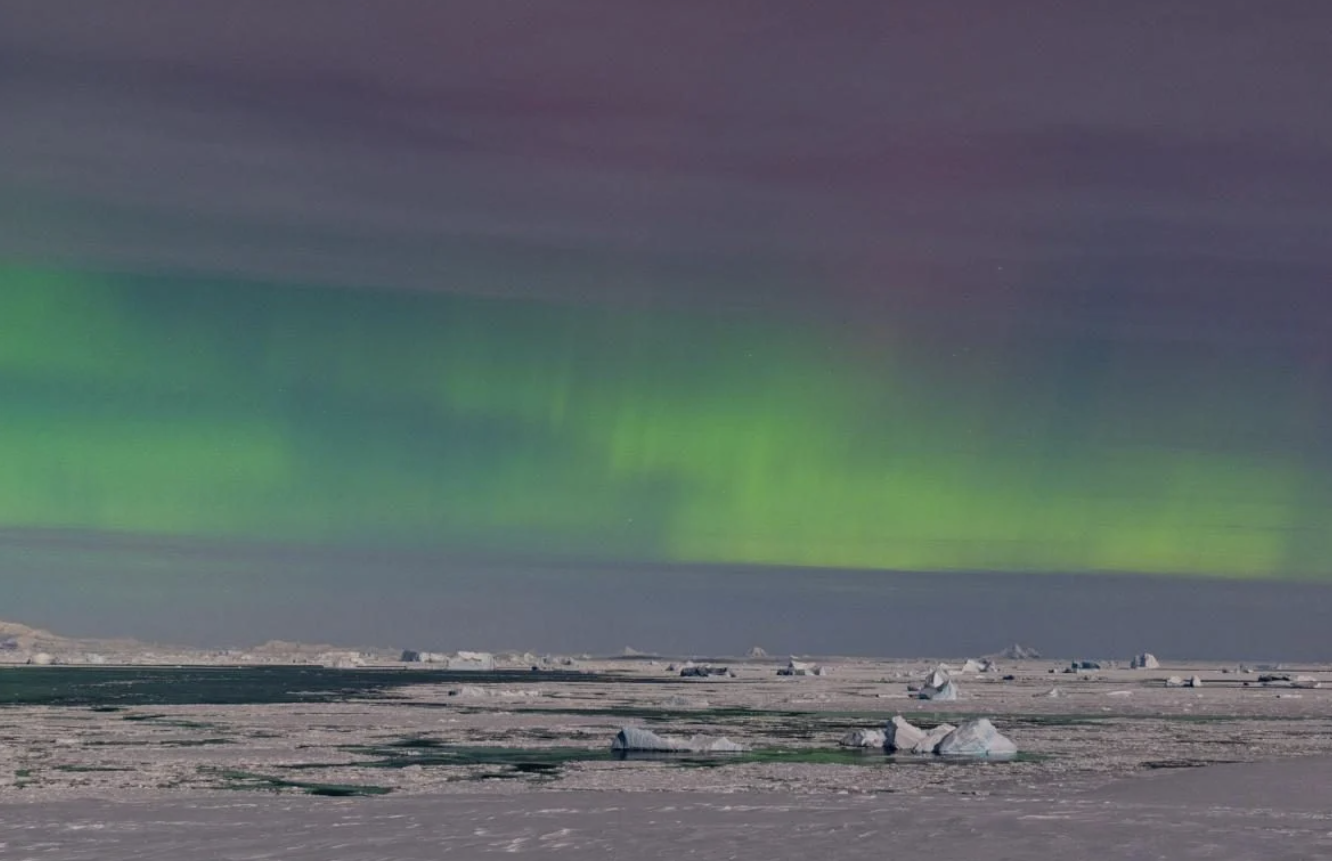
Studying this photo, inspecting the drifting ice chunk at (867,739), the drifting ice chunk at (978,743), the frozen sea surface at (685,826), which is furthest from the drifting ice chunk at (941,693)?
the frozen sea surface at (685,826)

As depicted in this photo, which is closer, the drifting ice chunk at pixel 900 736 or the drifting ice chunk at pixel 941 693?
the drifting ice chunk at pixel 900 736

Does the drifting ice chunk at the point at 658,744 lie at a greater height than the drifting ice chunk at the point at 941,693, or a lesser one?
lesser

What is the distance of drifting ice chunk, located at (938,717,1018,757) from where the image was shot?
33.7 meters

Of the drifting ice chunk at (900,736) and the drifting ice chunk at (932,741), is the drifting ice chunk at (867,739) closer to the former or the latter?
the drifting ice chunk at (900,736)

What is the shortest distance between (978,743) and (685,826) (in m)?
16.2

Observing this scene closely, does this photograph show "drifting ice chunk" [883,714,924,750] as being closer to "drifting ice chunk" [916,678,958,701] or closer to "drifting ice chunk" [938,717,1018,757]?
"drifting ice chunk" [938,717,1018,757]

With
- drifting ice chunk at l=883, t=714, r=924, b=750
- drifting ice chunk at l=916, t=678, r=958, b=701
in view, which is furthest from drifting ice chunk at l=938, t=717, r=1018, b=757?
drifting ice chunk at l=916, t=678, r=958, b=701

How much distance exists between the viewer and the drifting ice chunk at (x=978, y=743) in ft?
111

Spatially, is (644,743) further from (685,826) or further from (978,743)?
(685,826)

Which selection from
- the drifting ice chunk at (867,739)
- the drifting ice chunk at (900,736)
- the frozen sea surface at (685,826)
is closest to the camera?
the frozen sea surface at (685,826)

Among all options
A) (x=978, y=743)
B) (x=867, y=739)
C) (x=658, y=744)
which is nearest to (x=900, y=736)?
(x=867, y=739)

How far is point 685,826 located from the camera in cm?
1967

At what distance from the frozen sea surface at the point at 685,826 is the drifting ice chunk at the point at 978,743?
29.1 ft

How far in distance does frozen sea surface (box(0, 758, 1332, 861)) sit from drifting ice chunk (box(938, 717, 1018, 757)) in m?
8.87
